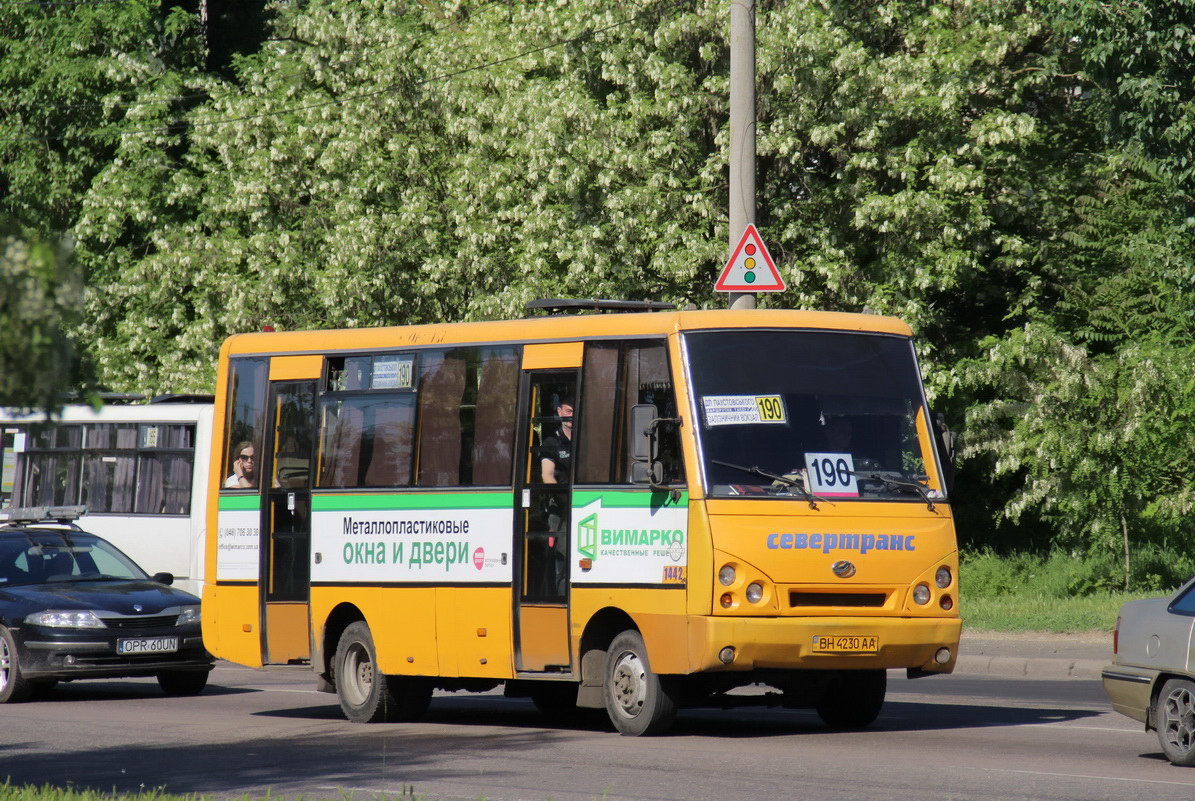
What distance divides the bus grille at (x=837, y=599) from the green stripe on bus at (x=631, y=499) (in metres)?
0.97

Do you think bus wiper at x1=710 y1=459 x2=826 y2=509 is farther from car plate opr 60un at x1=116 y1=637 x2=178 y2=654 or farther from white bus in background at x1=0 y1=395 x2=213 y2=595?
white bus in background at x1=0 y1=395 x2=213 y2=595

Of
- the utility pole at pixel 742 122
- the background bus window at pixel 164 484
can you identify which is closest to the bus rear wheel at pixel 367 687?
the utility pole at pixel 742 122

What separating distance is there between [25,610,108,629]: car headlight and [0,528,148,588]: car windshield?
3.28 ft

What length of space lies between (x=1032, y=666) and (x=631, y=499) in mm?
7816

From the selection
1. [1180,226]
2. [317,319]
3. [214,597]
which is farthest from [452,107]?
[214,597]

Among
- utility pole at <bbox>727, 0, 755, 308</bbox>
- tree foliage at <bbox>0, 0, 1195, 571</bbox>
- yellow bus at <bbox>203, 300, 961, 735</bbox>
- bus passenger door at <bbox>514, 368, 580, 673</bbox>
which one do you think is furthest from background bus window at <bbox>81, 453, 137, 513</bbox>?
bus passenger door at <bbox>514, 368, 580, 673</bbox>

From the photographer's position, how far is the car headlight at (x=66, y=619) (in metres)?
16.9

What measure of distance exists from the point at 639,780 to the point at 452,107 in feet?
71.0

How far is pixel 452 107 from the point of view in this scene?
30.9 m

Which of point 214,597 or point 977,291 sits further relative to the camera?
point 977,291

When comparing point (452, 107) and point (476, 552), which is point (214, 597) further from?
point (452, 107)

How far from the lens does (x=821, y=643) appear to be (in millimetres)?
12477

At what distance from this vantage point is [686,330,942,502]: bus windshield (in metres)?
12.7

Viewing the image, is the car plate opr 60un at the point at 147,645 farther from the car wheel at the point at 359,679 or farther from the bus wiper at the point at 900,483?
the bus wiper at the point at 900,483
